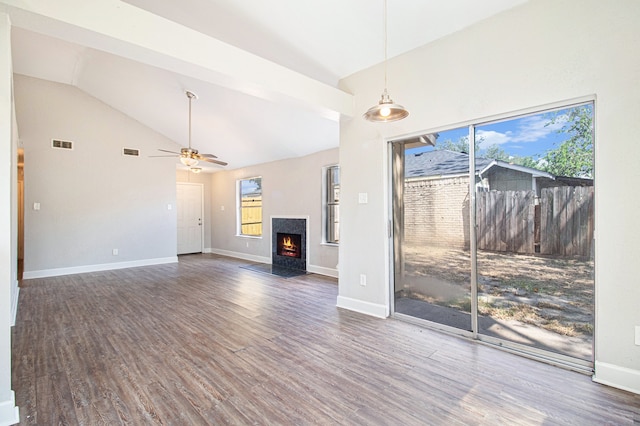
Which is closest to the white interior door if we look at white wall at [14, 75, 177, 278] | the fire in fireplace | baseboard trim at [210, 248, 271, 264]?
baseboard trim at [210, 248, 271, 264]

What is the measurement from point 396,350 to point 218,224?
24.4ft

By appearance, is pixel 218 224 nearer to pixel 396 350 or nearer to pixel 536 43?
pixel 396 350

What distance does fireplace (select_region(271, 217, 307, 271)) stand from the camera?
6.53 metres

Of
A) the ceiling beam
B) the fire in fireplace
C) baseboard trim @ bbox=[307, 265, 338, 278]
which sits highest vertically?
the ceiling beam

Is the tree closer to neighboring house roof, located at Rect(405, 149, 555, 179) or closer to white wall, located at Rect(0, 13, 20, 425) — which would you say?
neighboring house roof, located at Rect(405, 149, 555, 179)

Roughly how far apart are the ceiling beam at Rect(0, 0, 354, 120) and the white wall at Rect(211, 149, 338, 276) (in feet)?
9.56

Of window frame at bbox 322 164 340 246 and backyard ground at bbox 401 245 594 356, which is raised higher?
window frame at bbox 322 164 340 246

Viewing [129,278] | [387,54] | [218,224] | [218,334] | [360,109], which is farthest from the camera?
[218,224]

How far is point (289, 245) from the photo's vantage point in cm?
685

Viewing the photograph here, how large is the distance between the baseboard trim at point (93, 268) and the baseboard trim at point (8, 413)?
5.35 meters

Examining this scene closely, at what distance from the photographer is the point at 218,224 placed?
9.10 m

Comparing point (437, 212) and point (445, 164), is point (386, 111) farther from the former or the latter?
point (437, 212)

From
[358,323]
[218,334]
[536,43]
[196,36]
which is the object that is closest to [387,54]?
[536,43]

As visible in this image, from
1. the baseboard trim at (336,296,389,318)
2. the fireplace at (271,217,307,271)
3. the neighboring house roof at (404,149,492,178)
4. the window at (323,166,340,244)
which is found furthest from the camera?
the fireplace at (271,217,307,271)
